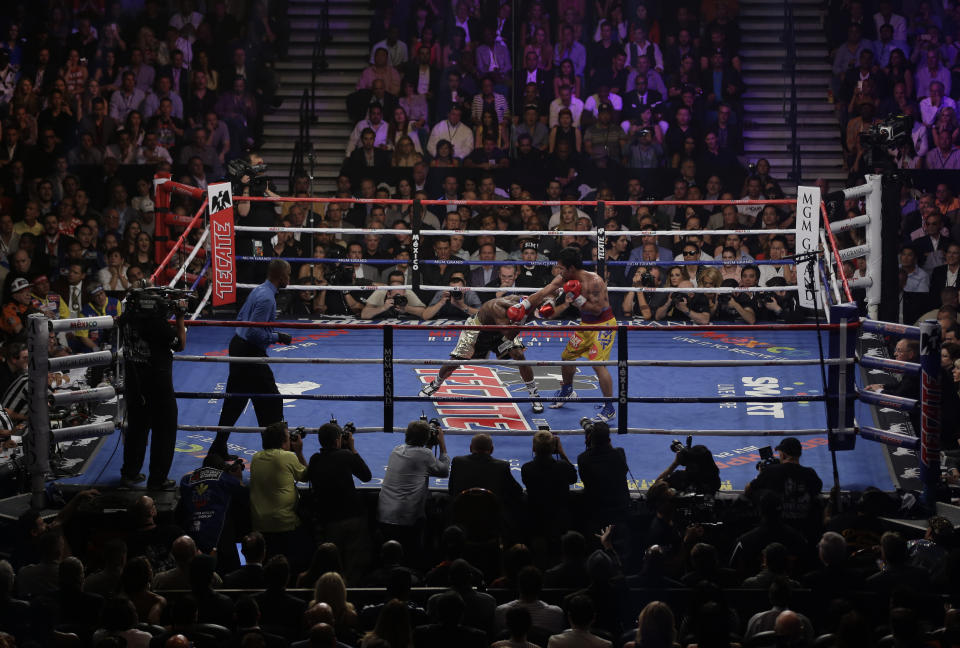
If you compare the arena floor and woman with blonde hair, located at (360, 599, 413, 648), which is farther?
the arena floor

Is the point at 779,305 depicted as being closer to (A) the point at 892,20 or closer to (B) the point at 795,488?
(A) the point at 892,20

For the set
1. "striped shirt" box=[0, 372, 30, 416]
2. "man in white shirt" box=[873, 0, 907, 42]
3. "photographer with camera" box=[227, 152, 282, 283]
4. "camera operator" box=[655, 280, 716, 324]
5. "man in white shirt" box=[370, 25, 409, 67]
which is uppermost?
"man in white shirt" box=[873, 0, 907, 42]


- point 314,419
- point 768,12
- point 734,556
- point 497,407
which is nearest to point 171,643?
point 734,556

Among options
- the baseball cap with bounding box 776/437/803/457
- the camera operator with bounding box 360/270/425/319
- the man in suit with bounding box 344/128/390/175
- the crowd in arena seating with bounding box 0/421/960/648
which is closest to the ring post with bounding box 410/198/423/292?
the camera operator with bounding box 360/270/425/319

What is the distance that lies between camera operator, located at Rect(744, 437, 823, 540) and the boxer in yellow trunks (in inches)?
80.0

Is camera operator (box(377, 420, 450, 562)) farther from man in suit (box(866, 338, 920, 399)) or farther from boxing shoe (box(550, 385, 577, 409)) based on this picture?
man in suit (box(866, 338, 920, 399))

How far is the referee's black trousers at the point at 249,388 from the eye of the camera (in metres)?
6.80

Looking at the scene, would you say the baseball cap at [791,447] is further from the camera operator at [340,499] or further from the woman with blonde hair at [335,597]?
the woman with blonde hair at [335,597]

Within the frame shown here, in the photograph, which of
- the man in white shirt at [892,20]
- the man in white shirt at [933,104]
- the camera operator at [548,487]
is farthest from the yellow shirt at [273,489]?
the man in white shirt at [892,20]

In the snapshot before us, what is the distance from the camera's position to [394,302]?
1051cm

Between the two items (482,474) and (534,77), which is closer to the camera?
(482,474)

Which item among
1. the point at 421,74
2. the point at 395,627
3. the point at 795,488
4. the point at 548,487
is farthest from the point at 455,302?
the point at 395,627

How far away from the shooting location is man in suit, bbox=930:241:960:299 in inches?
397

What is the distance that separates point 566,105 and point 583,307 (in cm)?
526
